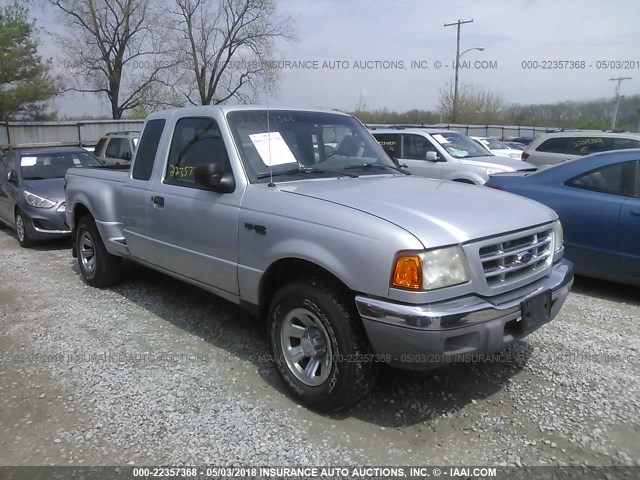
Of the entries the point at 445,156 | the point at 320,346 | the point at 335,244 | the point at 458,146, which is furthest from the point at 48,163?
the point at 335,244

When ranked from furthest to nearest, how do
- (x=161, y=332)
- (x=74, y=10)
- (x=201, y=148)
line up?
(x=74, y=10) → (x=161, y=332) → (x=201, y=148)

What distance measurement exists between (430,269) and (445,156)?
7783mm

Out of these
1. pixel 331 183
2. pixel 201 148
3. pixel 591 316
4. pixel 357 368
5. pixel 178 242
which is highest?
pixel 201 148

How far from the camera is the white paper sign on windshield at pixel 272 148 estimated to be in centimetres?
386

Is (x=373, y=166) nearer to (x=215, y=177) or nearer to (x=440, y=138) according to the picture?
(x=215, y=177)

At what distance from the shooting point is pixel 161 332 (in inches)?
180

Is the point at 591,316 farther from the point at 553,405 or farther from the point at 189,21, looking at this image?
the point at 189,21

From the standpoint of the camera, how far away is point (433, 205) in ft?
10.4

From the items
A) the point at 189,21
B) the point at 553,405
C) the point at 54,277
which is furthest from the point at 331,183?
the point at 189,21

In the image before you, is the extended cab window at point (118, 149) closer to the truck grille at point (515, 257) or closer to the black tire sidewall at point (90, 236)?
the black tire sidewall at point (90, 236)

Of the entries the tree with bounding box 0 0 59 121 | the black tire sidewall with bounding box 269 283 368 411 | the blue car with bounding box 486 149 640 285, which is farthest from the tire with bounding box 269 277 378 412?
the tree with bounding box 0 0 59 121

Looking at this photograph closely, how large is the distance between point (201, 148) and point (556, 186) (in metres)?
3.87

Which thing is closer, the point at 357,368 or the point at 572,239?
the point at 357,368

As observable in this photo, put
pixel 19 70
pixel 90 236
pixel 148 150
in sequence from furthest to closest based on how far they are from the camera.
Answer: pixel 19 70, pixel 90 236, pixel 148 150
